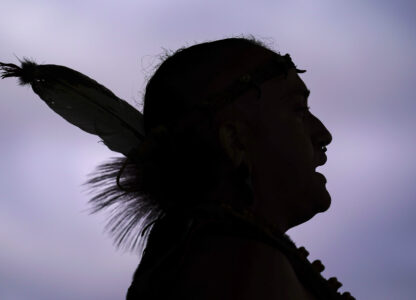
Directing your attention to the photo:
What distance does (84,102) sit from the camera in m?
2.85

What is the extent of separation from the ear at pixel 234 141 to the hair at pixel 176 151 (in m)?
0.03

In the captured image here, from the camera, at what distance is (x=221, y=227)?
2.13 meters

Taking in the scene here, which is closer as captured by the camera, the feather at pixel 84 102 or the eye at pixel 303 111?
the eye at pixel 303 111

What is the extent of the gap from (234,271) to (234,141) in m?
0.58

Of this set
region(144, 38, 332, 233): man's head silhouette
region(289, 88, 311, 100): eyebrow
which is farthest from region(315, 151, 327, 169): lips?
region(289, 88, 311, 100): eyebrow

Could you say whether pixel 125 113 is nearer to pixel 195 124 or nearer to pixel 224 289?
pixel 195 124

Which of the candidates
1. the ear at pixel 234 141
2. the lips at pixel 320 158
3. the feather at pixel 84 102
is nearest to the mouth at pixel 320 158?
the lips at pixel 320 158

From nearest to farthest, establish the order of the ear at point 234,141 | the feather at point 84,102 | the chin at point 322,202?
the ear at point 234,141
the chin at point 322,202
the feather at point 84,102

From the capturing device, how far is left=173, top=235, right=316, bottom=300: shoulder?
1.91 meters

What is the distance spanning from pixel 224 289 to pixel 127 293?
0.51m

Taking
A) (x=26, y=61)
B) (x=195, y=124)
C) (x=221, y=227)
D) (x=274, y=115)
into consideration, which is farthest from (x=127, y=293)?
(x=26, y=61)

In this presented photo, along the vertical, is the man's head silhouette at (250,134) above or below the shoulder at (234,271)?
above

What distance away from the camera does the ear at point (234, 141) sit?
7.56 ft

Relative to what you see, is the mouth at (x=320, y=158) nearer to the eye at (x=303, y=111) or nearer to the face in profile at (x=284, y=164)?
the face in profile at (x=284, y=164)
